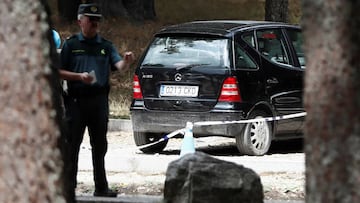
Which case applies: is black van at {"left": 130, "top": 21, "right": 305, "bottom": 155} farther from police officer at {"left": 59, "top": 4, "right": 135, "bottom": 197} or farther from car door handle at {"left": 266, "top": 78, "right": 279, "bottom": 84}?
police officer at {"left": 59, "top": 4, "right": 135, "bottom": 197}

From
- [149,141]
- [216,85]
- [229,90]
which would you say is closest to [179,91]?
[216,85]

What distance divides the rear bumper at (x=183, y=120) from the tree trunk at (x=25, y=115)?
22.3 feet

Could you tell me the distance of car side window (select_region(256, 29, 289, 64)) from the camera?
494 inches

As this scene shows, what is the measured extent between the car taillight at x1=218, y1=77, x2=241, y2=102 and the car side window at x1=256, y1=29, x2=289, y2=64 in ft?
2.92

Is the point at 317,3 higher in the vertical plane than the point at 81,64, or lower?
higher

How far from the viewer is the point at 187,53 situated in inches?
471

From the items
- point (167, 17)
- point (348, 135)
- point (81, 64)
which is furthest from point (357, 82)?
point (167, 17)

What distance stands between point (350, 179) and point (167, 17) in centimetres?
2555

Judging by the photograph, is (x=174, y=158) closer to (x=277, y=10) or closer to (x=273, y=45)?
(x=273, y=45)

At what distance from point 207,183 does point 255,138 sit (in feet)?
16.2

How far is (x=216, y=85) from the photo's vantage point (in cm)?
1174

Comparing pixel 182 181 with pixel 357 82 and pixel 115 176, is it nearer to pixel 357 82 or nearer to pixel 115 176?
pixel 357 82

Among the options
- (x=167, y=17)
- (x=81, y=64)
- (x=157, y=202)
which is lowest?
(x=167, y=17)

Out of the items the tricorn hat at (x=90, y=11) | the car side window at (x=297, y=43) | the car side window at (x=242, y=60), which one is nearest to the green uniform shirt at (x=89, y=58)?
the tricorn hat at (x=90, y=11)
